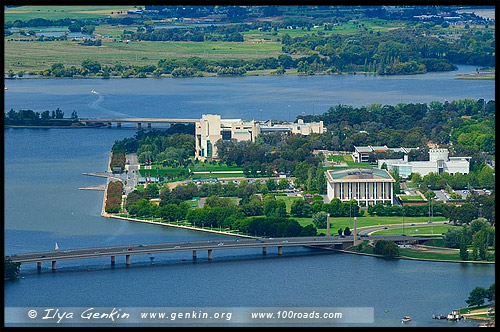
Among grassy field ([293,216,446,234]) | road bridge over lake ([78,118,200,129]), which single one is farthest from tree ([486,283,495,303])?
road bridge over lake ([78,118,200,129])

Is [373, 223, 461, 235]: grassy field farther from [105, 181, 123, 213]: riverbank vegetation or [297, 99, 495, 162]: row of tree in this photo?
[297, 99, 495, 162]: row of tree

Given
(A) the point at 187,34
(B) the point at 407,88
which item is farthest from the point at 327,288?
(A) the point at 187,34

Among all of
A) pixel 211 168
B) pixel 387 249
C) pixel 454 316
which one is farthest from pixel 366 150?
pixel 454 316

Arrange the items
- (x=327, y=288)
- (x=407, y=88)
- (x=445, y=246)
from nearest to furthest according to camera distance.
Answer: (x=327, y=288), (x=445, y=246), (x=407, y=88)

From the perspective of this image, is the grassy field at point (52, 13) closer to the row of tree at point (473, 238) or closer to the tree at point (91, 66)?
the tree at point (91, 66)

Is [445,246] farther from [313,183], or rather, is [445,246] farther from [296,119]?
[296,119]

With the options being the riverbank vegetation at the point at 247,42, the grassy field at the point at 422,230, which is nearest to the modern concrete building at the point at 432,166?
the grassy field at the point at 422,230

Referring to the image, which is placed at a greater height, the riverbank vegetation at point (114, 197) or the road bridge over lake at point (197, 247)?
the riverbank vegetation at point (114, 197)
